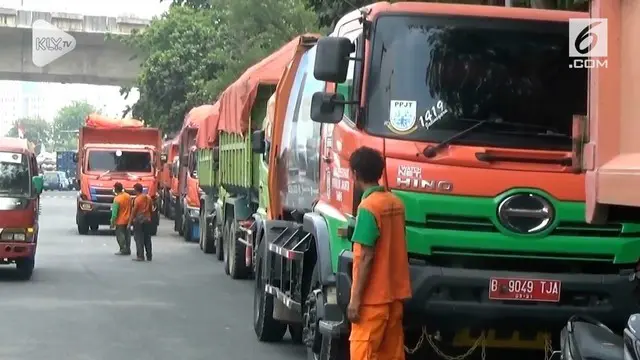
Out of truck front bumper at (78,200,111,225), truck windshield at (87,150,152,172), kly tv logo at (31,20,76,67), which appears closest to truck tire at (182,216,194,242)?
truck windshield at (87,150,152,172)

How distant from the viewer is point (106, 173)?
107 feet

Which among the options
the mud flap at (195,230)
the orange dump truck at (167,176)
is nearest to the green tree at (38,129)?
the orange dump truck at (167,176)

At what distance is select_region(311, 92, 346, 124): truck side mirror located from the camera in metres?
8.59

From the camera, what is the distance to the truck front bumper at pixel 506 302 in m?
7.99

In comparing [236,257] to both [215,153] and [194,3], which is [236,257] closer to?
[215,153]

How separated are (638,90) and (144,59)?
45.3m

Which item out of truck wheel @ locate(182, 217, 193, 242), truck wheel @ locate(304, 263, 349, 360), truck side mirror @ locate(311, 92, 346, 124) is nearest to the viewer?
truck side mirror @ locate(311, 92, 346, 124)

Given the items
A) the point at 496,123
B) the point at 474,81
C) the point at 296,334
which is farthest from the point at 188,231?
the point at 496,123

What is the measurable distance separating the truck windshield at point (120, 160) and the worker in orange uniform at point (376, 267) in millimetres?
25629

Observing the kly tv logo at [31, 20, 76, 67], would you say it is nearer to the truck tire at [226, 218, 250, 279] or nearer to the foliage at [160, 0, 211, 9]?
the foliage at [160, 0, 211, 9]

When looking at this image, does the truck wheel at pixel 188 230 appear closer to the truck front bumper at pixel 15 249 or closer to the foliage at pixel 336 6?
the truck front bumper at pixel 15 249

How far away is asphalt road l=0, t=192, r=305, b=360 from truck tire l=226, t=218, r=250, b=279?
0.25m

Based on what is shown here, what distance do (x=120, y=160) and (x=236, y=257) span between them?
541 inches

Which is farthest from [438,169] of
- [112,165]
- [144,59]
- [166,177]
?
→ [144,59]
